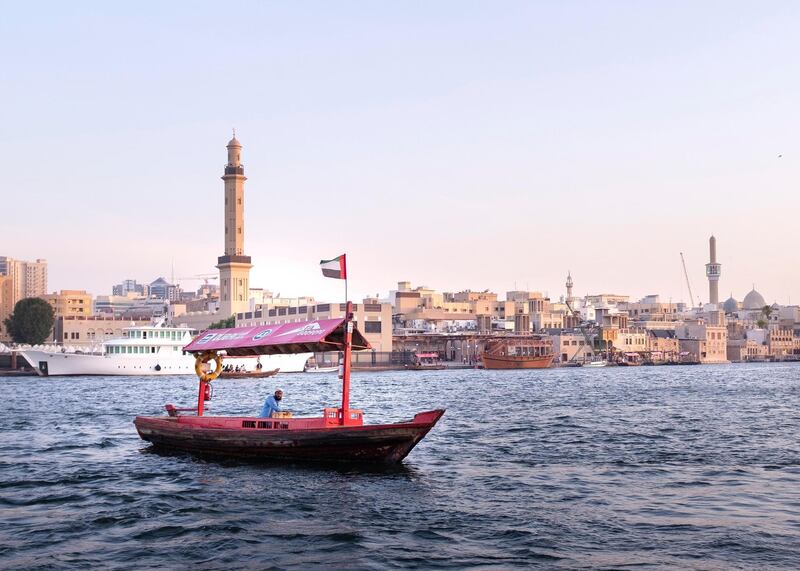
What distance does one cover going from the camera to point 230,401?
62531 millimetres

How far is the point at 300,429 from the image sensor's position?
90.8ft

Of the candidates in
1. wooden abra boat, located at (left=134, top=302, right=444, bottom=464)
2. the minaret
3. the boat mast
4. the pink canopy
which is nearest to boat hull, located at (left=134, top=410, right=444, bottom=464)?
wooden abra boat, located at (left=134, top=302, right=444, bottom=464)

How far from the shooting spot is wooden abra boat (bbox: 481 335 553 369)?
518ft

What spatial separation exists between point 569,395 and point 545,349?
108 meters

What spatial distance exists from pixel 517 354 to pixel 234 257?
5750 cm

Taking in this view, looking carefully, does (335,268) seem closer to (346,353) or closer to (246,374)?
(346,353)

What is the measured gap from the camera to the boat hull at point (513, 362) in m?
157

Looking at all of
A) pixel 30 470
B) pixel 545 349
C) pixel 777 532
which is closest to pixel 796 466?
pixel 777 532

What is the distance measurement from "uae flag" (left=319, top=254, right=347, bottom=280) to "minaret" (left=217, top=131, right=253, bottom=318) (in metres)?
155

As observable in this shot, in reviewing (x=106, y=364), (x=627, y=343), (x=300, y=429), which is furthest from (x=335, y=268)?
(x=627, y=343)

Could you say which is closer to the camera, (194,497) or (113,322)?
(194,497)

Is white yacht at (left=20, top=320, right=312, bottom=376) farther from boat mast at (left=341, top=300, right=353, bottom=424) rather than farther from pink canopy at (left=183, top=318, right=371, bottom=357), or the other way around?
boat mast at (left=341, top=300, right=353, bottom=424)

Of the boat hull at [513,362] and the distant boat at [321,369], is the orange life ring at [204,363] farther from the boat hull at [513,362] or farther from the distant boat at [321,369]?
the boat hull at [513,362]

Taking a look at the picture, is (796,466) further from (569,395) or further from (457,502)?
(569,395)
